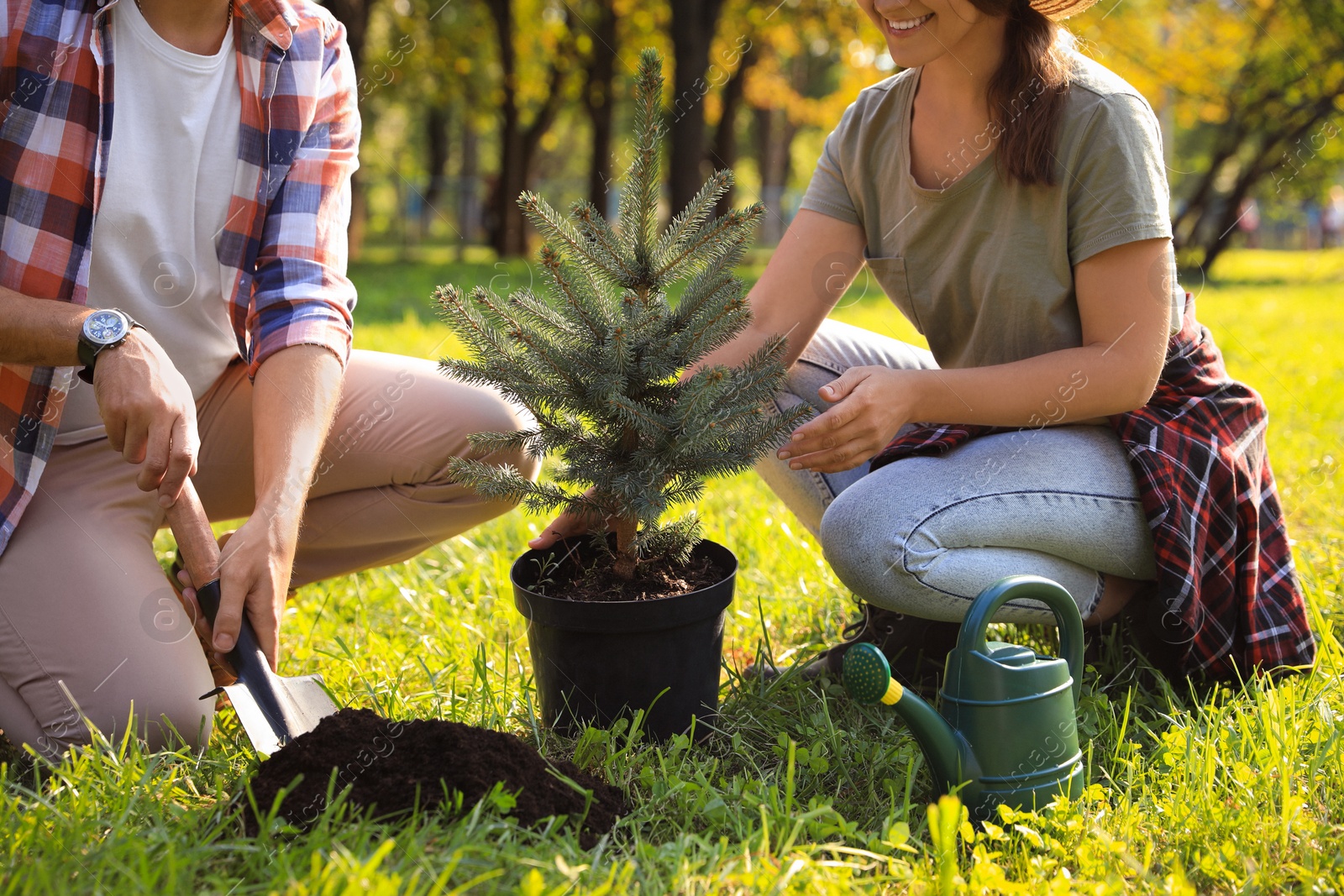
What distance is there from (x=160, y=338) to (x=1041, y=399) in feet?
6.22

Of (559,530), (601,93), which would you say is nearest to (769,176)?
(601,93)

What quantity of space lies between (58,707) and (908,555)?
5.59 feet

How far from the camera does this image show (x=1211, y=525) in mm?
2189

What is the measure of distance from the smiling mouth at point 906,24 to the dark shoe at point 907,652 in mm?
1264

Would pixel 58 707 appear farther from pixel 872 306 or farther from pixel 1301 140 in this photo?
pixel 1301 140

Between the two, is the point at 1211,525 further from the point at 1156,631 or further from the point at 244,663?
the point at 244,663

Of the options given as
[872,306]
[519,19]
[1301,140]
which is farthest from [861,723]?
[519,19]

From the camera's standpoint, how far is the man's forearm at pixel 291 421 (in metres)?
1.95

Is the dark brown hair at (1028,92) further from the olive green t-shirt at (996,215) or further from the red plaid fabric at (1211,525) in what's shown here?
the red plaid fabric at (1211,525)

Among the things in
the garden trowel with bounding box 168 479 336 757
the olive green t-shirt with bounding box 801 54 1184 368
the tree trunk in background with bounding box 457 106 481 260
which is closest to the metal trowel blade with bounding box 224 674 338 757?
the garden trowel with bounding box 168 479 336 757

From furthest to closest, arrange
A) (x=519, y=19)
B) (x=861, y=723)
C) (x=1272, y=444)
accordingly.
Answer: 1. (x=519, y=19)
2. (x=1272, y=444)
3. (x=861, y=723)

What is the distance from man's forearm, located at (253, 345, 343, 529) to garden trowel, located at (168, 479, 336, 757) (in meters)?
0.12

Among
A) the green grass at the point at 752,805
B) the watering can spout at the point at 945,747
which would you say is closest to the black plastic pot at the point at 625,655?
the green grass at the point at 752,805

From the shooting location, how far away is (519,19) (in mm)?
15953
